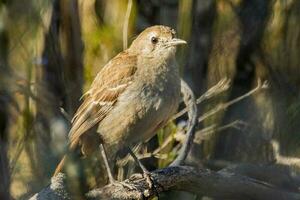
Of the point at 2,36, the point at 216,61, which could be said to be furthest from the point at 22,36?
the point at 216,61

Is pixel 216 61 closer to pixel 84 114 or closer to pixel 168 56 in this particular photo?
pixel 168 56

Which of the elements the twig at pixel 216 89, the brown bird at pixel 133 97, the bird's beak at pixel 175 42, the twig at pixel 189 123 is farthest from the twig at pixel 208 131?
the bird's beak at pixel 175 42

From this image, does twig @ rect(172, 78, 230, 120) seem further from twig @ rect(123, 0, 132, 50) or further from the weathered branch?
the weathered branch

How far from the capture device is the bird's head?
6.40 meters

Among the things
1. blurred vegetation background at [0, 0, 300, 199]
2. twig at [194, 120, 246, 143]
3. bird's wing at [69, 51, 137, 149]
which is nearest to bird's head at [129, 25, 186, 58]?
bird's wing at [69, 51, 137, 149]

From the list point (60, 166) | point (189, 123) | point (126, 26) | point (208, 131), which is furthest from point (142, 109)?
point (208, 131)

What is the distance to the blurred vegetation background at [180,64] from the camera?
21.4ft

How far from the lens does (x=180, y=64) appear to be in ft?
23.5

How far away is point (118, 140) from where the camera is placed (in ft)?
21.2

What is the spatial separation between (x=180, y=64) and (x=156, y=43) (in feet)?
2.15

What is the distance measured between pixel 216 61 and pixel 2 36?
75.4 inches

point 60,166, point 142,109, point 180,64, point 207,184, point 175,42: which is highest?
point 175,42

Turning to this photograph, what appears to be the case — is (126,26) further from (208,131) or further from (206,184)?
(206,184)

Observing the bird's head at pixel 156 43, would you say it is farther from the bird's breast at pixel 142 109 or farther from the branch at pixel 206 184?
the branch at pixel 206 184
